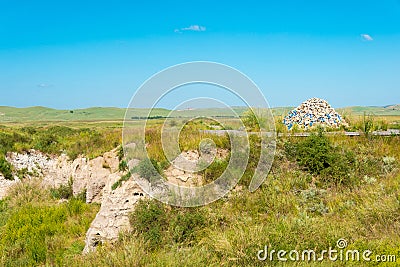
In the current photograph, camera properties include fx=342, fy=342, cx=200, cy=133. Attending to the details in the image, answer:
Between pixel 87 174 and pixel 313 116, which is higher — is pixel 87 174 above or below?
below

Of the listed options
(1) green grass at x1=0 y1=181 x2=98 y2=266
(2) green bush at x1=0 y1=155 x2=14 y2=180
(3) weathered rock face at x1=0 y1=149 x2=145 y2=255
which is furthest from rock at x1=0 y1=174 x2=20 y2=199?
(1) green grass at x1=0 y1=181 x2=98 y2=266

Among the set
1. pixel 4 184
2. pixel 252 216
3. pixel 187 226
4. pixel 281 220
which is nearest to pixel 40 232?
pixel 187 226

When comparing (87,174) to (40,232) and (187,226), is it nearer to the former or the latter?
(40,232)

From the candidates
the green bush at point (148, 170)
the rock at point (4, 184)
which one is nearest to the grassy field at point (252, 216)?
the green bush at point (148, 170)

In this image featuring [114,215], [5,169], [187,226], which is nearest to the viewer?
[187,226]

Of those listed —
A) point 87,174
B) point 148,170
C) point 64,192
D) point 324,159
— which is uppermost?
point 324,159

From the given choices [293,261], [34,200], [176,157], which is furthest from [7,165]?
[293,261]

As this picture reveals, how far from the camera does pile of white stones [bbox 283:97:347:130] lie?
17.7m

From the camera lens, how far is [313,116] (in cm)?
1842

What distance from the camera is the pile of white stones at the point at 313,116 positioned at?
1766 cm

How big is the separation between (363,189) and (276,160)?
295 cm

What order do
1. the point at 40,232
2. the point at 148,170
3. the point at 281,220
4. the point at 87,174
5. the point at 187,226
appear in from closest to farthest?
the point at 281,220 < the point at 187,226 < the point at 148,170 < the point at 40,232 < the point at 87,174

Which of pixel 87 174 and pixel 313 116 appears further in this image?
pixel 313 116

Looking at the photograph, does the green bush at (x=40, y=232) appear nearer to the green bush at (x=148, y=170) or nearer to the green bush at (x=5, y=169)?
the green bush at (x=148, y=170)
